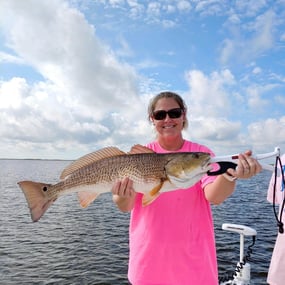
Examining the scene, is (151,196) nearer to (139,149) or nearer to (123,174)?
(123,174)

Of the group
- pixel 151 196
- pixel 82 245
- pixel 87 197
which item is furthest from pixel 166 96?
pixel 82 245

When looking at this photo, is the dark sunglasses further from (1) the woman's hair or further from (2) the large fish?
(2) the large fish

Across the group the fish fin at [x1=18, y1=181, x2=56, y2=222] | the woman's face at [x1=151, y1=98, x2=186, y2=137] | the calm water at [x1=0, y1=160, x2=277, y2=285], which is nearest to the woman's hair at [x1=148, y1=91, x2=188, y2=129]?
the woman's face at [x1=151, y1=98, x2=186, y2=137]

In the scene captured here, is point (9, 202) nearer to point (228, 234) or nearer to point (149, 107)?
point (228, 234)

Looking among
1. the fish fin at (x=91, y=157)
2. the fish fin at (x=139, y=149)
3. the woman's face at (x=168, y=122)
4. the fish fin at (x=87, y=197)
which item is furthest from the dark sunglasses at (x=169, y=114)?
the fish fin at (x=87, y=197)

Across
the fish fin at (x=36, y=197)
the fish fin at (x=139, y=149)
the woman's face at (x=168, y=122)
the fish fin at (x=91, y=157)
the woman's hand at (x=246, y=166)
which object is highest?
the woman's face at (x=168, y=122)

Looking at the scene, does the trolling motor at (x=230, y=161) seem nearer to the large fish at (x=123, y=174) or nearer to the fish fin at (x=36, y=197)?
the large fish at (x=123, y=174)

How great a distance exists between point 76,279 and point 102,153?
10.00 m

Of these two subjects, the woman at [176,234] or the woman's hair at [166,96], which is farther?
the woman's hair at [166,96]

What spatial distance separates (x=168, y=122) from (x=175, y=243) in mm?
1299

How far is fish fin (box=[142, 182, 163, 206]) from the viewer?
3406 millimetres

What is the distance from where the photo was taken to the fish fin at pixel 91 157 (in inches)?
151

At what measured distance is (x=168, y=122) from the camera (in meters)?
3.80

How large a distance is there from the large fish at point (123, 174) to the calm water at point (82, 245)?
9.03 metres
